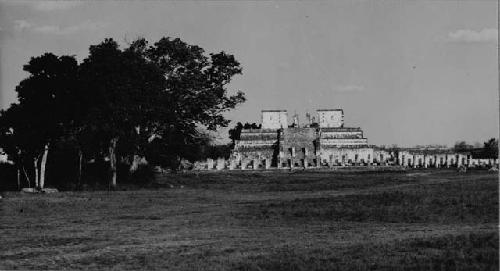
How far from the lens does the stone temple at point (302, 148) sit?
94.0 metres

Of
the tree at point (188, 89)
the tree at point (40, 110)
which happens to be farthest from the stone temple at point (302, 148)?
the tree at point (40, 110)

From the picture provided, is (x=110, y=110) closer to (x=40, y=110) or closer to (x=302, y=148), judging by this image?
(x=40, y=110)

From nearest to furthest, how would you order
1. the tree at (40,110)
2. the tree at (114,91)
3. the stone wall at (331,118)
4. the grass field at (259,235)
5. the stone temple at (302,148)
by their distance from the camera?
the grass field at (259,235)
the tree at (40,110)
the tree at (114,91)
the stone temple at (302,148)
the stone wall at (331,118)

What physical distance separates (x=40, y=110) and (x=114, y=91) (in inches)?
166

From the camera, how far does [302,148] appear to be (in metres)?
95.3

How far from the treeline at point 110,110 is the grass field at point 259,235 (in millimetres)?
10333

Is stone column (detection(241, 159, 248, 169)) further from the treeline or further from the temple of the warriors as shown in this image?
A: the treeline

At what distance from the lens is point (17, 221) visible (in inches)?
702

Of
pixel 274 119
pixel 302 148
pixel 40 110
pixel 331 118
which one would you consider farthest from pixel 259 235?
pixel 274 119

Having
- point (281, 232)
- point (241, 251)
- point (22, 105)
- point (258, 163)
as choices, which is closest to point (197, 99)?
point (22, 105)

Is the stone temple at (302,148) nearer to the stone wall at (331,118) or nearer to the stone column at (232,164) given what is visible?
the stone column at (232,164)

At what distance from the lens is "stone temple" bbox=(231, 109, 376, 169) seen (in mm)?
94000

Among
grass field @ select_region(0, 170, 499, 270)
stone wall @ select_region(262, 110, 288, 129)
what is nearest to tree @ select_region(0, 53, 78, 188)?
grass field @ select_region(0, 170, 499, 270)

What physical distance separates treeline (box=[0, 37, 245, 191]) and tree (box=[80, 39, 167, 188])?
2.0 inches
